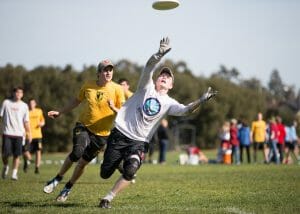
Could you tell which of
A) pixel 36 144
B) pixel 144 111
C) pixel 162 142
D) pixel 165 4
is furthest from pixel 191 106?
pixel 162 142

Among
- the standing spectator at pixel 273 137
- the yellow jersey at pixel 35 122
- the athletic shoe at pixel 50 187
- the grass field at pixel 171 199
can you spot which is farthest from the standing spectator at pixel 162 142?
the athletic shoe at pixel 50 187

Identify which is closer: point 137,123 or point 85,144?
point 137,123

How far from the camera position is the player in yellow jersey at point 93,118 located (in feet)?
33.9

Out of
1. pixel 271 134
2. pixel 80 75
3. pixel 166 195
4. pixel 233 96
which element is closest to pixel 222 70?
pixel 233 96

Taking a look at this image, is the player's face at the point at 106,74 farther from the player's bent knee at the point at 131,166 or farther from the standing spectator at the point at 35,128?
the standing spectator at the point at 35,128

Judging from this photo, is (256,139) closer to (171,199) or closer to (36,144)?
(36,144)

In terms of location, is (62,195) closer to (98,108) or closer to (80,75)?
(98,108)

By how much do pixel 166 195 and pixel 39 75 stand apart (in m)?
43.9

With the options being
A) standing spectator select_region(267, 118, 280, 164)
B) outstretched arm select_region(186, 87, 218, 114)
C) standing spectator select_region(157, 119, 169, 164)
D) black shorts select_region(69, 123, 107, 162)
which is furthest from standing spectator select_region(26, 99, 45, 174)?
outstretched arm select_region(186, 87, 218, 114)

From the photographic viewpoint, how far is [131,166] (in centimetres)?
863

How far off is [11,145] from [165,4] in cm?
865

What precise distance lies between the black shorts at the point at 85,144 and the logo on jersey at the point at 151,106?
6.45 ft

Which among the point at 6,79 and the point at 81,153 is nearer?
the point at 81,153

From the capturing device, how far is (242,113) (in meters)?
69.8
